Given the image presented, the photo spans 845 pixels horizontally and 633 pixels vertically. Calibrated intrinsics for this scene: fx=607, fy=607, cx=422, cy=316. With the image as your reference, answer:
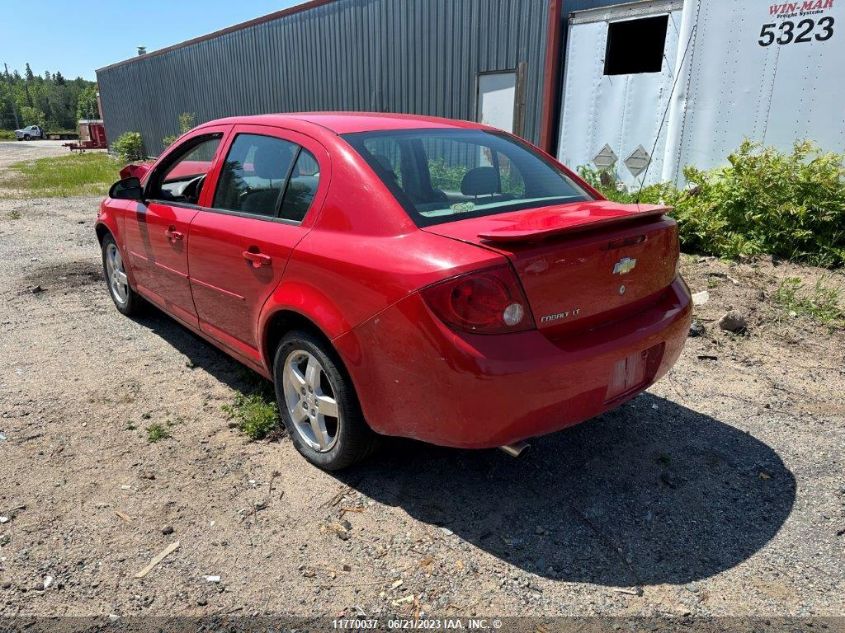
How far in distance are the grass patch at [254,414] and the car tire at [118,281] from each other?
77.3 inches

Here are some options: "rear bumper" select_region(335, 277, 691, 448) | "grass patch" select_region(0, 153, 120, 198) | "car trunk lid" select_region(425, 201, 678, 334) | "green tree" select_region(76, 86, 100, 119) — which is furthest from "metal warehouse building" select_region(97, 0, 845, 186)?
"green tree" select_region(76, 86, 100, 119)

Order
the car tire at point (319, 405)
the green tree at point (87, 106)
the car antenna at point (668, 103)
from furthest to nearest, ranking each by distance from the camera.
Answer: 1. the green tree at point (87, 106)
2. the car antenna at point (668, 103)
3. the car tire at point (319, 405)

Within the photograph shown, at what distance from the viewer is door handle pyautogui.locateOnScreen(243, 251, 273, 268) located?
301cm

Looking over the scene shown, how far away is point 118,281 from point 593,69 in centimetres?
680

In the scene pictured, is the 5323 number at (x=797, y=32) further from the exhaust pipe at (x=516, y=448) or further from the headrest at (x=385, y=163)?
the exhaust pipe at (x=516, y=448)

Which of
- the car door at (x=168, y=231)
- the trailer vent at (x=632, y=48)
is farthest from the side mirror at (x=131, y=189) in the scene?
the trailer vent at (x=632, y=48)

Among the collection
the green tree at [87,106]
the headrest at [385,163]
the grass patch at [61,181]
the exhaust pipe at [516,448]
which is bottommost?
the grass patch at [61,181]

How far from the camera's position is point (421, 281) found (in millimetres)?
2285

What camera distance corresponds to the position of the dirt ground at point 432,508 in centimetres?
229

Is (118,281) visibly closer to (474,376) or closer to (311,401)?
(311,401)

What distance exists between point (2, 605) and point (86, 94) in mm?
142797

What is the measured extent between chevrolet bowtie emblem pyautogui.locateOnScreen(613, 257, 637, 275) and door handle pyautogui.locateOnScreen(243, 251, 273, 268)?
5.33 feet

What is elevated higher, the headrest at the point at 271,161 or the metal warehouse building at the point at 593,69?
the metal warehouse building at the point at 593,69

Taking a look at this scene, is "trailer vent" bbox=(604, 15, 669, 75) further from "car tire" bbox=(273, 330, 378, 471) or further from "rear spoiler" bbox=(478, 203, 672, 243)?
"car tire" bbox=(273, 330, 378, 471)
